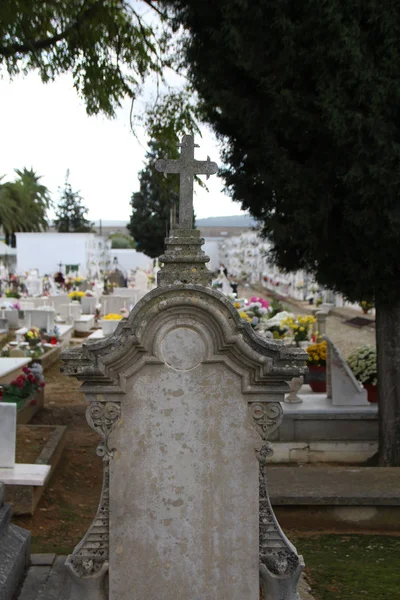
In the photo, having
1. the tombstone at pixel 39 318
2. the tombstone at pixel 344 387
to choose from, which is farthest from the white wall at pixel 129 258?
the tombstone at pixel 344 387

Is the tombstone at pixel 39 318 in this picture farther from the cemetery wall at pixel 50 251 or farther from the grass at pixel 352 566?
the cemetery wall at pixel 50 251

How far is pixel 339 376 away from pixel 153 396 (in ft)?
18.2

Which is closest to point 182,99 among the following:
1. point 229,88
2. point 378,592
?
point 229,88

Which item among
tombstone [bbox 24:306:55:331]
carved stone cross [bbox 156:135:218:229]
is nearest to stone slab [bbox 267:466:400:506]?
carved stone cross [bbox 156:135:218:229]

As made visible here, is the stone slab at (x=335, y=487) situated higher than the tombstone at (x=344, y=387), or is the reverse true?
the tombstone at (x=344, y=387)

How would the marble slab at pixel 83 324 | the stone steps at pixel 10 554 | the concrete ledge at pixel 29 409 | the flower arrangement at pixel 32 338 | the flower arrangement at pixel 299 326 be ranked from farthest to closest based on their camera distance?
the marble slab at pixel 83 324 < the flower arrangement at pixel 32 338 < the flower arrangement at pixel 299 326 < the concrete ledge at pixel 29 409 < the stone steps at pixel 10 554

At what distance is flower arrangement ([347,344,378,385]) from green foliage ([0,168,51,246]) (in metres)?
49.3

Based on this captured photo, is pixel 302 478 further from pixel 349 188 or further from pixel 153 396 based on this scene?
pixel 153 396

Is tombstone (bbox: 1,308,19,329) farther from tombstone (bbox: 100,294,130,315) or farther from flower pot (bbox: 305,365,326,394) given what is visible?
flower pot (bbox: 305,365,326,394)

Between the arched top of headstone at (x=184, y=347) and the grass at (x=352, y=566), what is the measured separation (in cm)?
164

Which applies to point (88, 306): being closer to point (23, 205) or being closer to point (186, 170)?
point (186, 170)

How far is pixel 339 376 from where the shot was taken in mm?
9242

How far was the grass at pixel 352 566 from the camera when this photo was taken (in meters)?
4.93

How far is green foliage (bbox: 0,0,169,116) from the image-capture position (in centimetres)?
916
